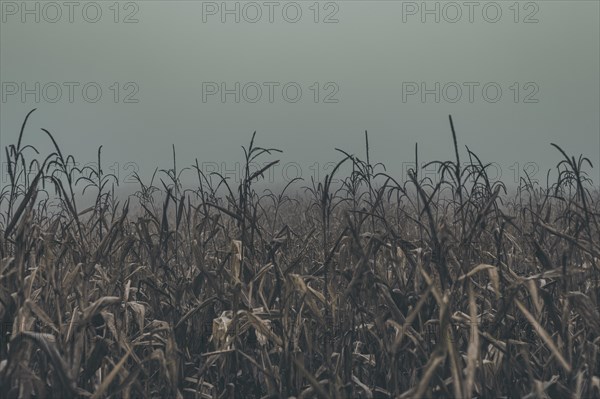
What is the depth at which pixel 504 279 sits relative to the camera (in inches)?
91.9

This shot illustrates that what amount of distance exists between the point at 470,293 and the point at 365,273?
0.64 meters

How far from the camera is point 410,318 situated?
1.73 metres

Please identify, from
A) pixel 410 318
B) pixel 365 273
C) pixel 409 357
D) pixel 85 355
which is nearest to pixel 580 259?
pixel 409 357

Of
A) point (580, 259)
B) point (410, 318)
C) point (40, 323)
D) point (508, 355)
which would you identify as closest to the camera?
point (410, 318)

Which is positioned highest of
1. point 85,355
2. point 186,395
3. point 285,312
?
point 285,312

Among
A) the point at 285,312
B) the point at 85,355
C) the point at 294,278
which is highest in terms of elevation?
the point at 294,278

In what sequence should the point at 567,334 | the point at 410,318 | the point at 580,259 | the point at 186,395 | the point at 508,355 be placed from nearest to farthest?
the point at 410,318
the point at 508,355
the point at 567,334
the point at 186,395
the point at 580,259

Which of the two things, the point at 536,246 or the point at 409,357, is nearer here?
the point at 536,246

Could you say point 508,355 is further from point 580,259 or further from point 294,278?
point 580,259

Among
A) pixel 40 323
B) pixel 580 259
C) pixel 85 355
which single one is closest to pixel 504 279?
pixel 580 259

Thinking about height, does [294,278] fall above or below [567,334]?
above

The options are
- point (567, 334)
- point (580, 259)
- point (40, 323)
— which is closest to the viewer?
point (567, 334)

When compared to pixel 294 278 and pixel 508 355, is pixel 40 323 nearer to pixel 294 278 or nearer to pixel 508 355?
pixel 294 278

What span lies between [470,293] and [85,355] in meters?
1.65
